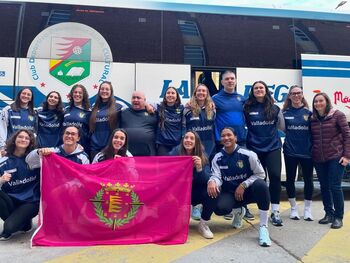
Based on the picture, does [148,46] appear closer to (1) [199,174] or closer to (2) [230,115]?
(2) [230,115]

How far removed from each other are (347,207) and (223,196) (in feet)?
9.64

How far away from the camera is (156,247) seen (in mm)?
3836

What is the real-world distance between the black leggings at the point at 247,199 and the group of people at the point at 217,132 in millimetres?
92

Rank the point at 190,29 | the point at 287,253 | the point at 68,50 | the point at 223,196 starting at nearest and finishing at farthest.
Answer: the point at 287,253 < the point at 223,196 < the point at 68,50 < the point at 190,29

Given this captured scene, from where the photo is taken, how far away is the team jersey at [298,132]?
4.88 meters

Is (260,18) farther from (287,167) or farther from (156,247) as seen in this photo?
(156,247)

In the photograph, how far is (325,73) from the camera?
22.5ft

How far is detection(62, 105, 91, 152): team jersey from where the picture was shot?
480 cm

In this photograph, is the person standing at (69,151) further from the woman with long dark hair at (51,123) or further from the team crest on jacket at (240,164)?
the team crest on jacket at (240,164)

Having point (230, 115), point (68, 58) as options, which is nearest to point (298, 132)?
point (230, 115)

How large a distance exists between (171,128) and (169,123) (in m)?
0.07

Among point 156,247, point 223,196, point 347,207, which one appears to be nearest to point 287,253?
point 223,196

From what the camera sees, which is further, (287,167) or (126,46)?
(126,46)

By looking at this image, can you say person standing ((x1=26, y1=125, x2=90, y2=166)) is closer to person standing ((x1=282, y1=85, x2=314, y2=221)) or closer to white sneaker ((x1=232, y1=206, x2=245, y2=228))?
white sneaker ((x1=232, y1=206, x2=245, y2=228))
